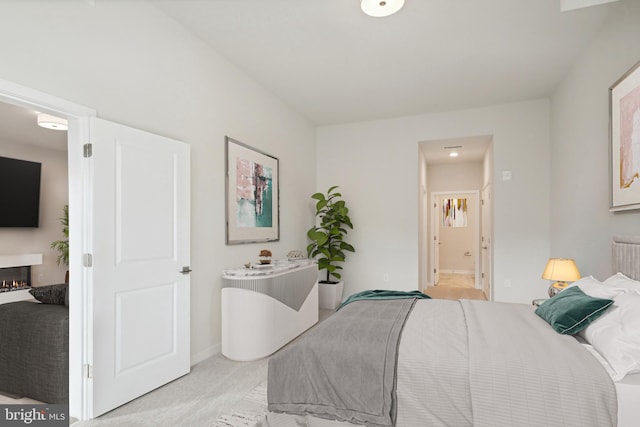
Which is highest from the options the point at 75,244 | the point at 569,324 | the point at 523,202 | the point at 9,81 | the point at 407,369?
the point at 9,81

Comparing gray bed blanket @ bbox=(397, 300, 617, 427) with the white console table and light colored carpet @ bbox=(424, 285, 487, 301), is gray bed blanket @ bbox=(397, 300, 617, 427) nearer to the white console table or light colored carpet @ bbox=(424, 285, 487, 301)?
the white console table

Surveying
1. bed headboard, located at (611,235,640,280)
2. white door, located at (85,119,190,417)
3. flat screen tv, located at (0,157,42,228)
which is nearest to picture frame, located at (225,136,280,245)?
white door, located at (85,119,190,417)

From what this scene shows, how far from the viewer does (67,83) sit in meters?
2.11

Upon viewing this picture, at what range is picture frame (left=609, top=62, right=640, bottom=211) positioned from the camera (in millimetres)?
2299

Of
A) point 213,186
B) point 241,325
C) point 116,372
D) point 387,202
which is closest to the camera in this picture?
point 116,372

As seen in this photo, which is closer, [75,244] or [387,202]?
[75,244]

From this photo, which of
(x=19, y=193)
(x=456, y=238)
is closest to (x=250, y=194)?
(x=19, y=193)

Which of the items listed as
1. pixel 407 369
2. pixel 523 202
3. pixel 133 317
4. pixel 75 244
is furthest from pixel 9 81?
pixel 523 202

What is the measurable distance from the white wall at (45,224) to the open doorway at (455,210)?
19.5ft

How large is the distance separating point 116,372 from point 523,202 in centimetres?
495

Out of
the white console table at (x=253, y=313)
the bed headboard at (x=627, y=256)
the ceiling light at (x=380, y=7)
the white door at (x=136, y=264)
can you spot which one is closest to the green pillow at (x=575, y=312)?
the bed headboard at (x=627, y=256)

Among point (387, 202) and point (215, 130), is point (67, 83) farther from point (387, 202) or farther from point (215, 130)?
point (387, 202)

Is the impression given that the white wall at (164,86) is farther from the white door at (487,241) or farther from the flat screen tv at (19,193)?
the flat screen tv at (19,193)

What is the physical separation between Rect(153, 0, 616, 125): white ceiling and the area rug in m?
2.89
